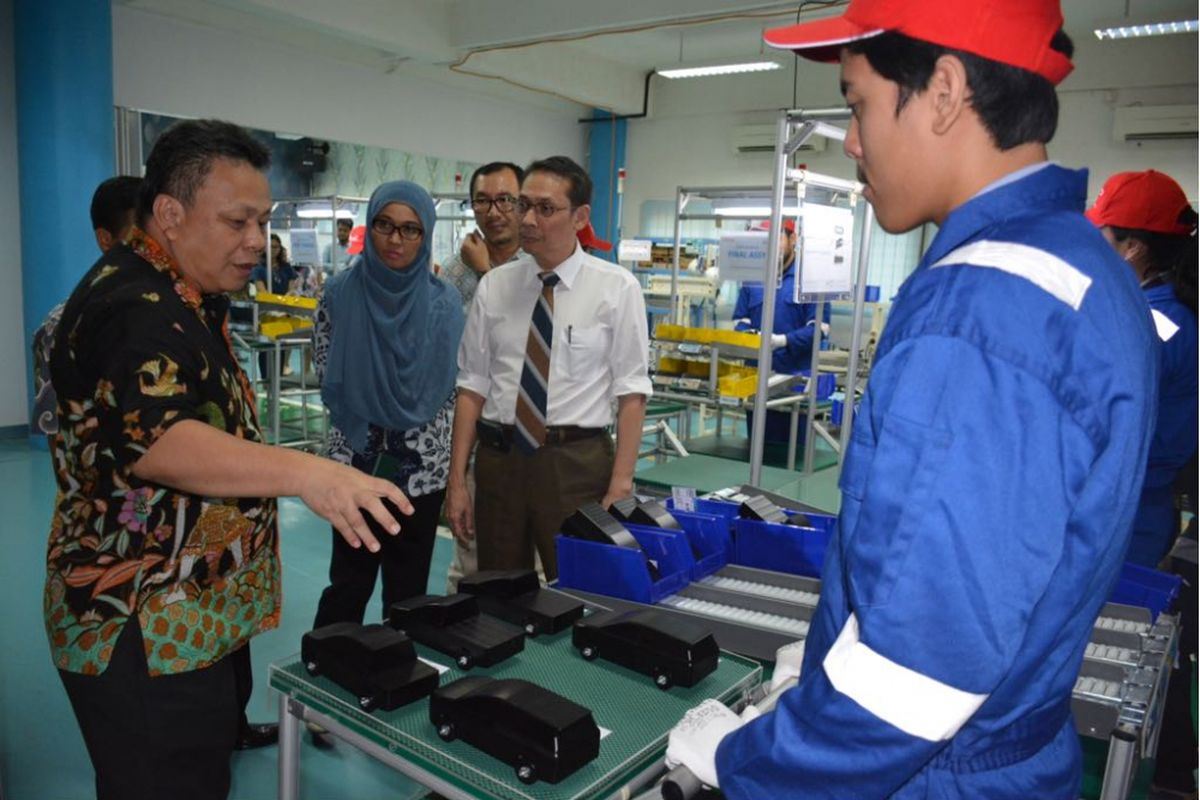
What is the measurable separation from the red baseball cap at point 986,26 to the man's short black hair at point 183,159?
1.05 metres

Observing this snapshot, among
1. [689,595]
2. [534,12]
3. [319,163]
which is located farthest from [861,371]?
[319,163]

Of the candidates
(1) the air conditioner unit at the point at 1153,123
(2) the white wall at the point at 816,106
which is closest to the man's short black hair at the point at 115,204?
(2) the white wall at the point at 816,106

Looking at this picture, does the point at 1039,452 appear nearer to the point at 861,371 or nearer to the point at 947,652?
the point at 947,652

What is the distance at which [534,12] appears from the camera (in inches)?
284

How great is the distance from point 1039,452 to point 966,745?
324mm

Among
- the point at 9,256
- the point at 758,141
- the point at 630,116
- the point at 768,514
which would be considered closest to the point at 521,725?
the point at 768,514

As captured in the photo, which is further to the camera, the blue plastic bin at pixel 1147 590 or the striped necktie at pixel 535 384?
the striped necktie at pixel 535 384

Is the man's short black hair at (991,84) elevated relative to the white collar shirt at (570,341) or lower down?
elevated

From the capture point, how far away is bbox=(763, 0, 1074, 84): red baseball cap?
0.74 metres

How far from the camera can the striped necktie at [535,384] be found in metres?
2.41

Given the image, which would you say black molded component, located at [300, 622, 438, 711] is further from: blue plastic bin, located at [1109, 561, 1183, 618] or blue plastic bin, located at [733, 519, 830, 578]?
blue plastic bin, located at [1109, 561, 1183, 618]

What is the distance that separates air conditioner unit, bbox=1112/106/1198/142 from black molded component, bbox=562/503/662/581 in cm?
812

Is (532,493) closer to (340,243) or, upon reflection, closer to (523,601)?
(523,601)

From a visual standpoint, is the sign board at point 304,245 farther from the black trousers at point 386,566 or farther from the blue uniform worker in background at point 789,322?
the black trousers at point 386,566
